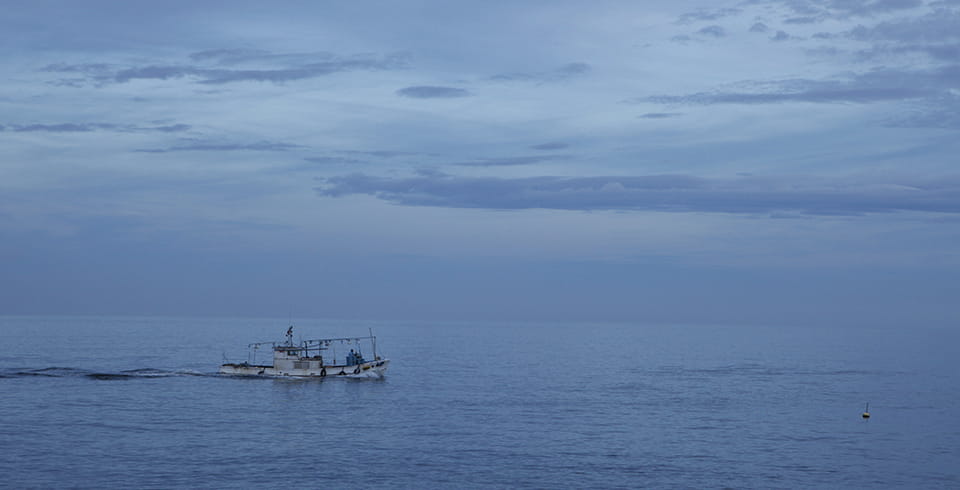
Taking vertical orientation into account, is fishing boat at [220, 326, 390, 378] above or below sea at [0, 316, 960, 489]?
above

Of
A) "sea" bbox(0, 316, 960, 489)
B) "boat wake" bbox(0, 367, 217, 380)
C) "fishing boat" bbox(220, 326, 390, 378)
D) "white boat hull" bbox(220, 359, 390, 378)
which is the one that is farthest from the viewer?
"fishing boat" bbox(220, 326, 390, 378)

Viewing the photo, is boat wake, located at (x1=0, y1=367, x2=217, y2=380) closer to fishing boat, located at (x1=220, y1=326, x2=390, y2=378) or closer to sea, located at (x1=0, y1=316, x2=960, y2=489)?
sea, located at (x1=0, y1=316, x2=960, y2=489)

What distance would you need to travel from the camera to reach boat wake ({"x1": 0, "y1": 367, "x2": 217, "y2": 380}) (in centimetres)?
11931

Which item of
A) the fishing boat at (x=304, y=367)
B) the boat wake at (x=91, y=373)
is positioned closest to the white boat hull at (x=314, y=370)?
the fishing boat at (x=304, y=367)

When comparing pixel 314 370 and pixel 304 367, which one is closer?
pixel 304 367

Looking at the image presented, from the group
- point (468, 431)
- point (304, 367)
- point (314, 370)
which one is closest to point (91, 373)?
point (304, 367)

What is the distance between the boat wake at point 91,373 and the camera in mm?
119312

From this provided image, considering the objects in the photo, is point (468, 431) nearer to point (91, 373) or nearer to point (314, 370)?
point (314, 370)

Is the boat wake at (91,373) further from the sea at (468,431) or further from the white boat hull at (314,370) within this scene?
the white boat hull at (314,370)

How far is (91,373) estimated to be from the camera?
123 m

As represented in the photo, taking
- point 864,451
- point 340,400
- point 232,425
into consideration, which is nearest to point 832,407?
point 864,451

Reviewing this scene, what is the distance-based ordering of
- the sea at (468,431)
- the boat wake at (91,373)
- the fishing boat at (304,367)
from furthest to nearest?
the fishing boat at (304,367)
the boat wake at (91,373)
the sea at (468,431)

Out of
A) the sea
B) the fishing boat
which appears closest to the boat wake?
Result: the sea

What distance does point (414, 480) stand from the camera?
57.9 meters
